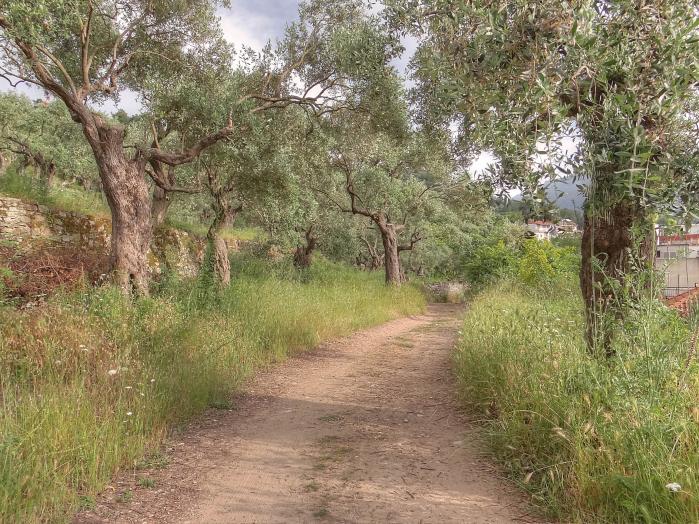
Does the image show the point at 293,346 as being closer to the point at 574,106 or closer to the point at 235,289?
the point at 235,289

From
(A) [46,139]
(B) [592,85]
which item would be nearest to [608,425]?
(B) [592,85]

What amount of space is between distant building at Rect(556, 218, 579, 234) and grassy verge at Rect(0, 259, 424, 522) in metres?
4.47

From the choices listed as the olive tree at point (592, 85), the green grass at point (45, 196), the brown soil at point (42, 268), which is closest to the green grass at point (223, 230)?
the green grass at point (45, 196)

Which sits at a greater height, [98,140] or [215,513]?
[98,140]

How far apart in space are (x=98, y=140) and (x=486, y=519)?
9321 millimetres

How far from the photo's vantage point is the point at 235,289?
11.0 m

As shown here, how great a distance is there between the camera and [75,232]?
38.9ft

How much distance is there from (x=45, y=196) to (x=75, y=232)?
121 centimetres

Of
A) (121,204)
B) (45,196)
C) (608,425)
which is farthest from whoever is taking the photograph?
(45,196)

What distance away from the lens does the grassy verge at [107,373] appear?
3461mm

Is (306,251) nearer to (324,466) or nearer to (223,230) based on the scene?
(223,230)

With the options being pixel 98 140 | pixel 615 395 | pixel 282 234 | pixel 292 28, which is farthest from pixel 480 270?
pixel 615 395

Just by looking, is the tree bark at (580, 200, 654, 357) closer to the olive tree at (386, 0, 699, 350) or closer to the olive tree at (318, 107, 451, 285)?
the olive tree at (386, 0, 699, 350)

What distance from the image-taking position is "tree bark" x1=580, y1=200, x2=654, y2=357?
4.65 m
